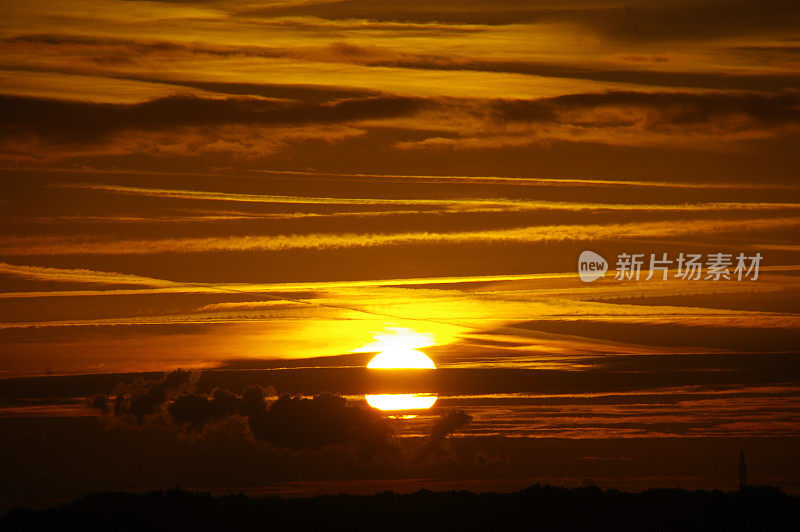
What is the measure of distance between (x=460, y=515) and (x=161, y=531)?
2324cm

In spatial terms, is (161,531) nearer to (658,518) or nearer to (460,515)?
(460,515)

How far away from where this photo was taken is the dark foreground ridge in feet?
329

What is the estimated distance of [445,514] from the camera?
353 feet

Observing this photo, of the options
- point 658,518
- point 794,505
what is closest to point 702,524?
point 658,518

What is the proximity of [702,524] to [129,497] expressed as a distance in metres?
45.0

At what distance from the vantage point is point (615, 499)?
106 metres

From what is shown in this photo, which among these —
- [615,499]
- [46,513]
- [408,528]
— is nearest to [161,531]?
[46,513]

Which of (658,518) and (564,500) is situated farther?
(564,500)

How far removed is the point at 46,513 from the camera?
10500 cm

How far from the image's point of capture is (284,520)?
105 metres

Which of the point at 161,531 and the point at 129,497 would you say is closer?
the point at 161,531

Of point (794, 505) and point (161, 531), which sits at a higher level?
point (794, 505)

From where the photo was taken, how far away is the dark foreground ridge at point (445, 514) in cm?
10031

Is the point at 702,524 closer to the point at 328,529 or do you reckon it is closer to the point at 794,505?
the point at 794,505
